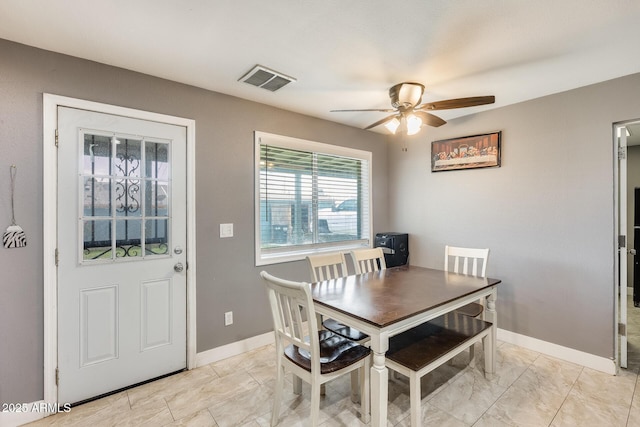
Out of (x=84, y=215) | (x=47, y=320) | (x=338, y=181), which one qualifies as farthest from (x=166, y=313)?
(x=338, y=181)

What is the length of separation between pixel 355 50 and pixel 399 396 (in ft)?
8.04

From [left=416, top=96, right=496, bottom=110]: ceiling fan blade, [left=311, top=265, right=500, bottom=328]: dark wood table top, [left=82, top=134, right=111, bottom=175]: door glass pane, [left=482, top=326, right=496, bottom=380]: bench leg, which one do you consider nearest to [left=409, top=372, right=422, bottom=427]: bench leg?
[left=311, top=265, right=500, bottom=328]: dark wood table top

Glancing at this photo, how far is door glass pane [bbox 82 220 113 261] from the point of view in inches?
82.7

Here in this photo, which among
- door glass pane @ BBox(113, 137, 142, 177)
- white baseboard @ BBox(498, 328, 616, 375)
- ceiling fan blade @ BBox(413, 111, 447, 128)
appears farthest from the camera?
white baseboard @ BBox(498, 328, 616, 375)

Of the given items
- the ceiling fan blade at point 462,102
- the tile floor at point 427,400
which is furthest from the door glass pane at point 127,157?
the ceiling fan blade at point 462,102

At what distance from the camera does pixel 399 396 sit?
82.5 inches

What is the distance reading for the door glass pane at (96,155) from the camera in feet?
Answer: 6.89

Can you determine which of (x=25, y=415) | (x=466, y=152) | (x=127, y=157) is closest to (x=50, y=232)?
(x=127, y=157)

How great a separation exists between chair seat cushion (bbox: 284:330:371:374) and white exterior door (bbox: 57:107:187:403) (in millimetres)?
1242

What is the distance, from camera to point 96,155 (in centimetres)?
213

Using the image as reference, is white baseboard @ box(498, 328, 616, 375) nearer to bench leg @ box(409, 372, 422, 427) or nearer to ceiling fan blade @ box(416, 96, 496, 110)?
bench leg @ box(409, 372, 422, 427)

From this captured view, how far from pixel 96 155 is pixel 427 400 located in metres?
2.96

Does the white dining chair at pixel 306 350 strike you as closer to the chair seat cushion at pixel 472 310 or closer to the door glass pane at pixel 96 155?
the chair seat cushion at pixel 472 310

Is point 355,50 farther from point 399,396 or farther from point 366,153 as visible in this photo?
point 399,396
